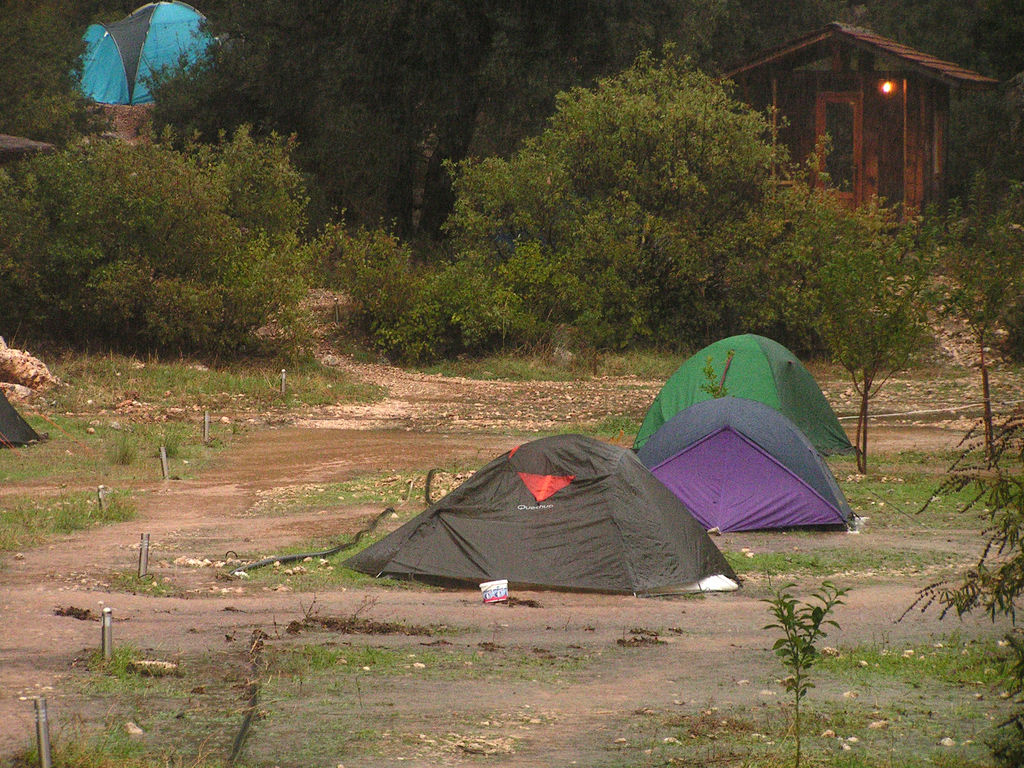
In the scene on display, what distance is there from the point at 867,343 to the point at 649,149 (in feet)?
47.2

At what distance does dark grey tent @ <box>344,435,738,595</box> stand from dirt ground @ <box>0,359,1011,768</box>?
0.28 meters

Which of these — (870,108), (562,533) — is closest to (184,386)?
(562,533)

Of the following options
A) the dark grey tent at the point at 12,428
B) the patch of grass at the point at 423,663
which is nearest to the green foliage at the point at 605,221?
the dark grey tent at the point at 12,428

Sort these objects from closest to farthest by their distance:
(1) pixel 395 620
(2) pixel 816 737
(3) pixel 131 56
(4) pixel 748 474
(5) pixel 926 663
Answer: (2) pixel 816 737 < (5) pixel 926 663 < (1) pixel 395 620 < (4) pixel 748 474 < (3) pixel 131 56

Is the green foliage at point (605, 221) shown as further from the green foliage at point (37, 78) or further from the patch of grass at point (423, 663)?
the patch of grass at point (423, 663)

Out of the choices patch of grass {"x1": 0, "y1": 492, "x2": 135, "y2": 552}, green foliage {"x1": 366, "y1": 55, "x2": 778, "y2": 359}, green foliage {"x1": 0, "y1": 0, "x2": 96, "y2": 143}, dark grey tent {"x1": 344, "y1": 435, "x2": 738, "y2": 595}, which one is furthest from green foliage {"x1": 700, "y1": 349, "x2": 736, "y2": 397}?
green foliage {"x1": 0, "y1": 0, "x2": 96, "y2": 143}

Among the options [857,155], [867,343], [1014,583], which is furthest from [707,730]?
[857,155]

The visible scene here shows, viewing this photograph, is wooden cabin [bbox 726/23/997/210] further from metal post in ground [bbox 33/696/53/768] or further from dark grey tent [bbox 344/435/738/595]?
metal post in ground [bbox 33/696/53/768]

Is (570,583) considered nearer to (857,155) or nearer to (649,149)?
(649,149)

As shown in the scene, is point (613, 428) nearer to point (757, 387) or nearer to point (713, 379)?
point (757, 387)

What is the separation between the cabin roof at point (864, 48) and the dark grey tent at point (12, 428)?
2189 centimetres

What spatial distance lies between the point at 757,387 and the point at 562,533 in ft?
26.0

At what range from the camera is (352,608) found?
10.4 m

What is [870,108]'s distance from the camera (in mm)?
33844
